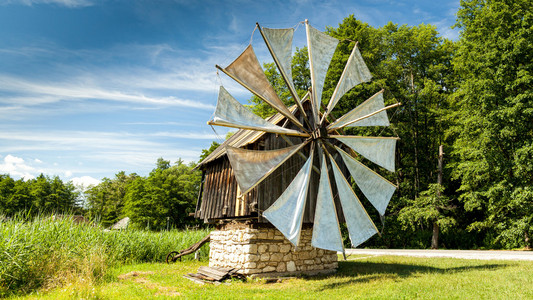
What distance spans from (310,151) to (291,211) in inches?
88.7

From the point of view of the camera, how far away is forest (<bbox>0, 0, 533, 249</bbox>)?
2045 cm

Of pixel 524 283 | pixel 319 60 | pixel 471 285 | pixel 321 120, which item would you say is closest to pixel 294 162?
pixel 321 120

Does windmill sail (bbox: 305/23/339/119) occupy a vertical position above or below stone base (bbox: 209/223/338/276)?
above

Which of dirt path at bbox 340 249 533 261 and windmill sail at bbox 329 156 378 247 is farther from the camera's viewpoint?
dirt path at bbox 340 249 533 261

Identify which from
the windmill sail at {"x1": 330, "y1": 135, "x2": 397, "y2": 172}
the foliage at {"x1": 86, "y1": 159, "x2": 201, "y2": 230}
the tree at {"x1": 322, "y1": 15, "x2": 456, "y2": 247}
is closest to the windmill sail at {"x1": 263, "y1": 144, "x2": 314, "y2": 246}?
the windmill sail at {"x1": 330, "y1": 135, "x2": 397, "y2": 172}

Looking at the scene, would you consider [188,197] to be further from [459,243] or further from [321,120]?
[321,120]

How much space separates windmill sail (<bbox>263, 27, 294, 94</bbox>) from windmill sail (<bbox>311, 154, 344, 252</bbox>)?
371 cm

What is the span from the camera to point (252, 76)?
1070cm

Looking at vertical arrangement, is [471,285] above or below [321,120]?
below

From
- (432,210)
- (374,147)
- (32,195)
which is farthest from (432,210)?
(32,195)

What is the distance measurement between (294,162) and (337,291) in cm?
527

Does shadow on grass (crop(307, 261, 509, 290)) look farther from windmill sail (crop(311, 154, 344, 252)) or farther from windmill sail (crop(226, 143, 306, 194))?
windmill sail (crop(226, 143, 306, 194))

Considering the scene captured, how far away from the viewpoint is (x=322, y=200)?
10266 mm

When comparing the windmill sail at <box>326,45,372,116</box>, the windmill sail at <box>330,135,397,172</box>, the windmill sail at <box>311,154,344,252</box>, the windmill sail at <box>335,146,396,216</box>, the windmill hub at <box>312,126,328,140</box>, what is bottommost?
the windmill sail at <box>311,154,344,252</box>
